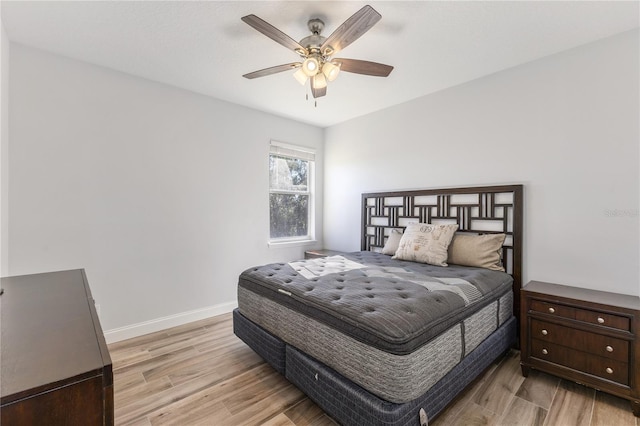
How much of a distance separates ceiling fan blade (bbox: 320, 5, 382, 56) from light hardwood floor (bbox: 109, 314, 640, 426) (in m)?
2.29

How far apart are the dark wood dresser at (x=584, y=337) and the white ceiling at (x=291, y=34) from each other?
6.26 ft

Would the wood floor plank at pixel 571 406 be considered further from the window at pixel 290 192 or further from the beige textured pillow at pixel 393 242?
the window at pixel 290 192

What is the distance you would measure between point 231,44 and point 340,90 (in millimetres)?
1248

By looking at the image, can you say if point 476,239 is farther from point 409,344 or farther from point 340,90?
point 340,90

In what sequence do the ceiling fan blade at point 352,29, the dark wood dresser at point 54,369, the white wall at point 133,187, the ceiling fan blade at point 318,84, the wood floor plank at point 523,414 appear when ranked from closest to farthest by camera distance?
the dark wood dresser at point 54,369, the ceiling fan blade at point 352,29, the wood floor plank at point 523,414, the ceiling fan blade at point 318,84, the white wall at point 133,187

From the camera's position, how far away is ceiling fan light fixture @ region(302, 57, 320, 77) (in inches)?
75.2

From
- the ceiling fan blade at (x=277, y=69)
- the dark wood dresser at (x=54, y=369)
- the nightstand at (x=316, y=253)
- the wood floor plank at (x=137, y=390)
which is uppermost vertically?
the ceiling fan blade at (x=277, y=69)

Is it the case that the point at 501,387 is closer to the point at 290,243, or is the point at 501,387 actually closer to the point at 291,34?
the point at 290,243

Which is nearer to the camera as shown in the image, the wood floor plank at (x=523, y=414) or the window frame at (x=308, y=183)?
the wood floor plank at (x=523, y=414)

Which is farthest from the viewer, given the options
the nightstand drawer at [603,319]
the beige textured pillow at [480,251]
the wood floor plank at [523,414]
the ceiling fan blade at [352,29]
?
the beige textured pillow at [480,251]

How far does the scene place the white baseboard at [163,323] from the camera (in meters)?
2.63

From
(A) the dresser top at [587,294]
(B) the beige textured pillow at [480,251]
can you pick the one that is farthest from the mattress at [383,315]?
(A) the dresser top at [587,294]

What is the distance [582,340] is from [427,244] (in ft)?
4.11

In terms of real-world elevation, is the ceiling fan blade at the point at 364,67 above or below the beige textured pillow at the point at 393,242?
above
